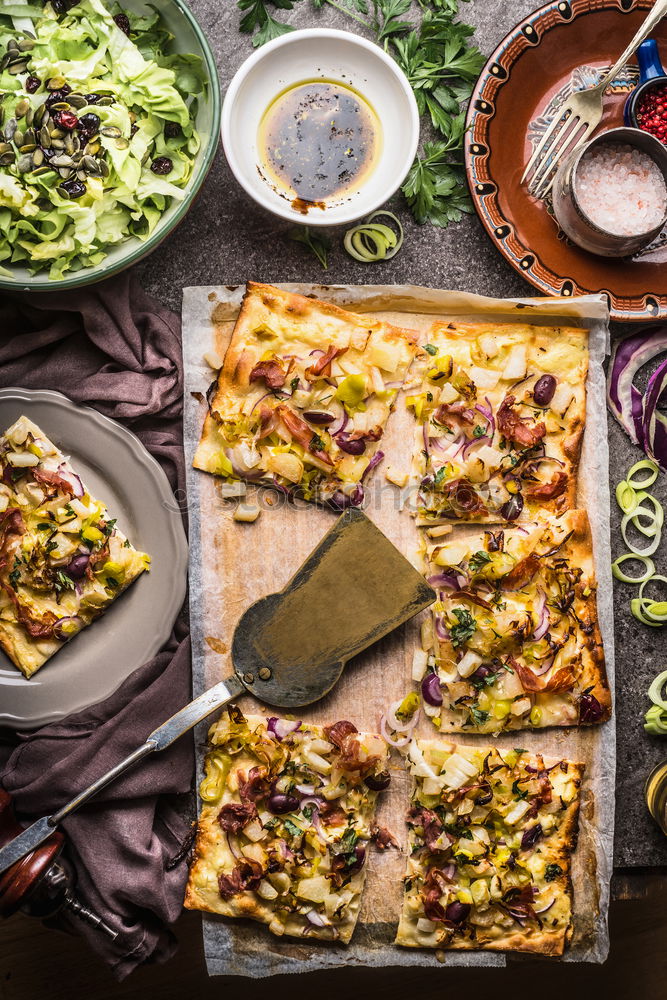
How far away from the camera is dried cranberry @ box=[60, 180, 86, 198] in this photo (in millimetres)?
3143

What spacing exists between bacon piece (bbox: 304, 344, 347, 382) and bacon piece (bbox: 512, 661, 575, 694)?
1.49 meters

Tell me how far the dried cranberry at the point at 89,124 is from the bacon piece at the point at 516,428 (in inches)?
78.6

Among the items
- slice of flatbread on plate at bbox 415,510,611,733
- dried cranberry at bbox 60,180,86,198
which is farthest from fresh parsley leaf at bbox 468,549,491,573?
dried cranberry at bbox 60,180,86,198

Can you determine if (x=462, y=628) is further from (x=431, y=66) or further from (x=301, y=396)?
(x=431, y=66)

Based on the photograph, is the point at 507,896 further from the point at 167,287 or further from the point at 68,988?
the point at 167,287

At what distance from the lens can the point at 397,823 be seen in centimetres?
341

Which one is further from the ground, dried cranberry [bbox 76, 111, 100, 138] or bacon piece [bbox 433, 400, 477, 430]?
dried cranberry [bbox 76, 111, 100, 138]

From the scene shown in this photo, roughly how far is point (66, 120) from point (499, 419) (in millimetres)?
2108

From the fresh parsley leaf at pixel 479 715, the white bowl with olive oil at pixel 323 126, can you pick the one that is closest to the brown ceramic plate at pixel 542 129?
the white bowl with olive oil at pixel 323 126

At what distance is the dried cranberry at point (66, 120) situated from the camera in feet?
10.2

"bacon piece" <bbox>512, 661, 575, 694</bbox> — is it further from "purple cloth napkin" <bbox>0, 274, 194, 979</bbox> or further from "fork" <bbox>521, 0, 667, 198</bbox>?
"fork" <bbox>521, 0, 667, 198</bbox>

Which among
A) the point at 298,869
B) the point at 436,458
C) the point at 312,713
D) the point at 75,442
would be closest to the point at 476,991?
the point at 298,869

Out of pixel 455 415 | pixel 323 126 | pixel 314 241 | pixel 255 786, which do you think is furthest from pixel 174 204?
pixel 255 786

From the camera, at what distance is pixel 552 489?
3406 millimetres
